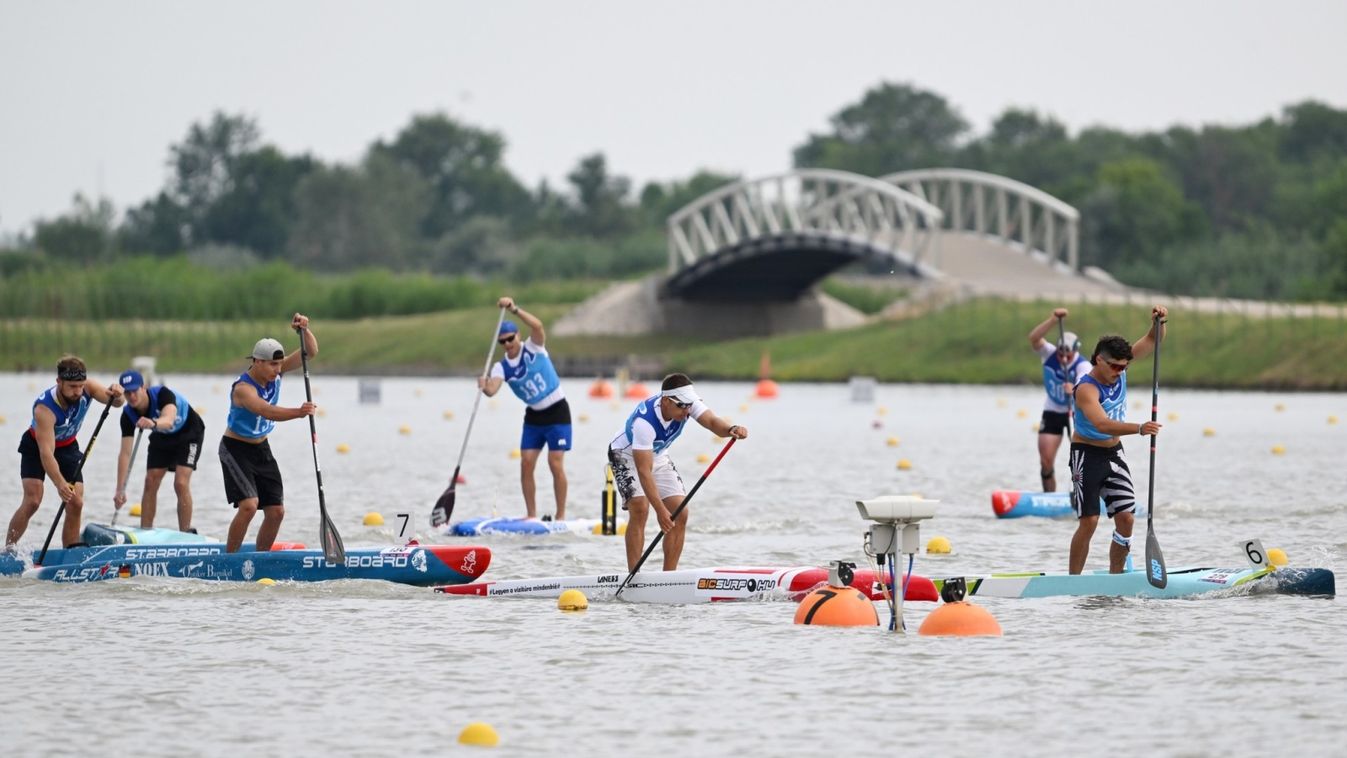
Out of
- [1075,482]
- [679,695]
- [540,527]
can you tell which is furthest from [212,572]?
[1075,482]

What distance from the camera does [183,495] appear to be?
1877cm

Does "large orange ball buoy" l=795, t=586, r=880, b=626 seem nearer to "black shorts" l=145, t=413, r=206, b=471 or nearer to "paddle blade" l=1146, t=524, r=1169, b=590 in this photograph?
"paddle blade" l=1146, t=524, r=1169, b=590

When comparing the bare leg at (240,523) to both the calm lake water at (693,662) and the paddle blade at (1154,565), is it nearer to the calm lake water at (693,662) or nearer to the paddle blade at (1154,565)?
the calm lake water at (693,662)

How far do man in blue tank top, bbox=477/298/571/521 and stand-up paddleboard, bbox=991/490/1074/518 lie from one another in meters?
5.13

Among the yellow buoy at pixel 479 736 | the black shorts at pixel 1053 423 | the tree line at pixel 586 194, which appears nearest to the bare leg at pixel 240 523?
the yellow buoy at pixel 479 736

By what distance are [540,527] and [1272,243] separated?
81.2m

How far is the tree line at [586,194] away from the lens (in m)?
120

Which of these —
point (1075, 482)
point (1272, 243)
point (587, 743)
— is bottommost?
point (587, 743)

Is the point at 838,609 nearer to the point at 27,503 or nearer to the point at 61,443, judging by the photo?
the point at 61,443

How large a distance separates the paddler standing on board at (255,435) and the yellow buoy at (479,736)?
565 centimetres

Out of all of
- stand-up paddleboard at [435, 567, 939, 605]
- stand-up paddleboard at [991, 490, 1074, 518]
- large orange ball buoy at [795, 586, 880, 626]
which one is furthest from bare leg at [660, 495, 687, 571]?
stand-up paddleboard at [991, 490, 1074, 518]

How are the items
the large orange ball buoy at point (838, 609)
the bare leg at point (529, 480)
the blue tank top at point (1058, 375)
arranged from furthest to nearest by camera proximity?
the blue tank top at point (1058, 375), the bare leg at point (529, 480), the large orange ball buoy at point (838, 609)

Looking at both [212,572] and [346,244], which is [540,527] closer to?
[212,572]

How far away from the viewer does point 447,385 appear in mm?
75250
